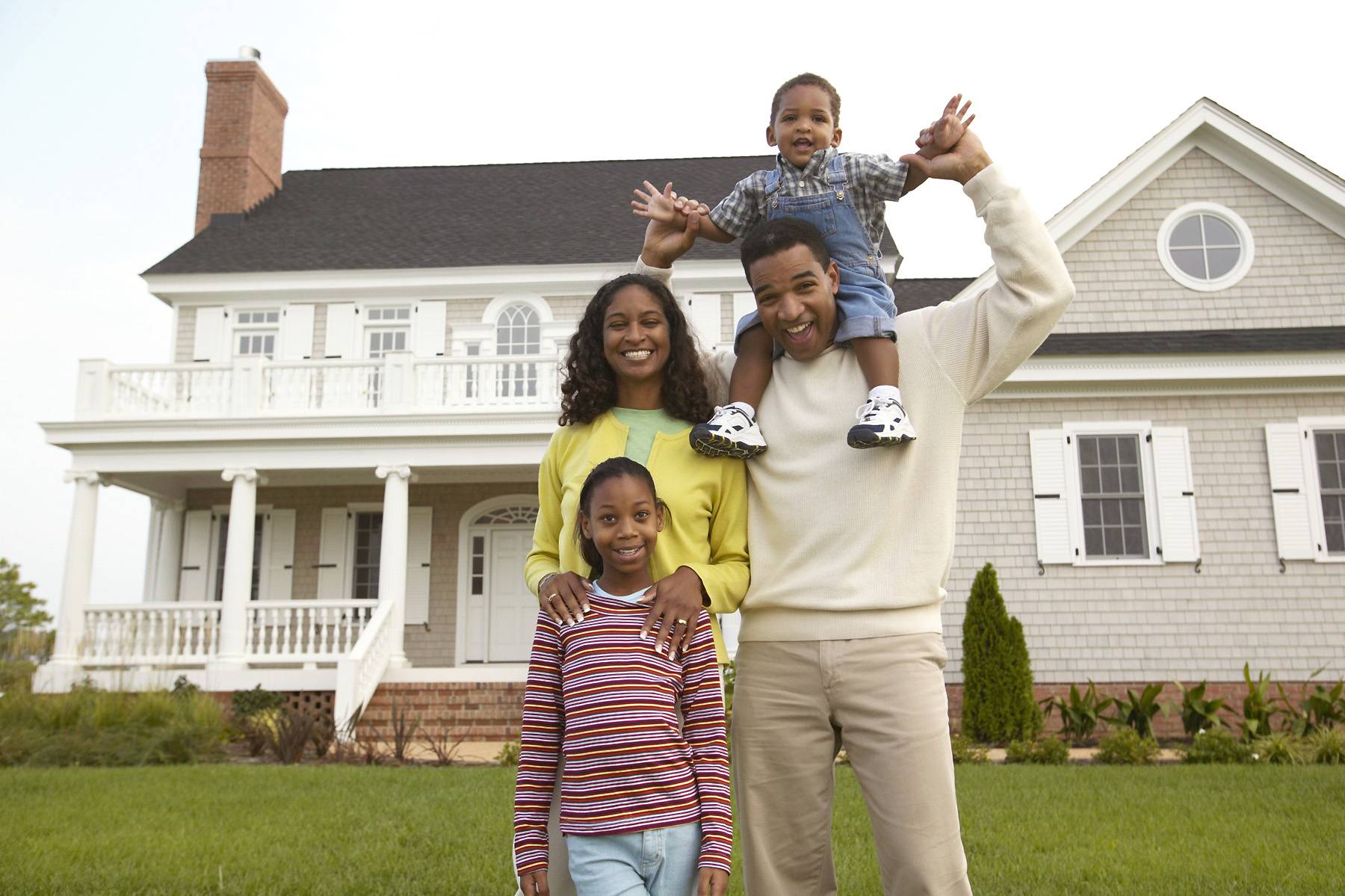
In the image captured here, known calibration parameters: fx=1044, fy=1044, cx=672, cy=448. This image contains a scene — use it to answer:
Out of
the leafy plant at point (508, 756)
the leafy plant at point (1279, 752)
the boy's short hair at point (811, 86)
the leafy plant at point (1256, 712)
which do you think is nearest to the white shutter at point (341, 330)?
the leafy plant at point (508, 756)

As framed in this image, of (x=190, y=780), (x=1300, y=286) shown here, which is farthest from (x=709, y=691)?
(x=1300, y=286)

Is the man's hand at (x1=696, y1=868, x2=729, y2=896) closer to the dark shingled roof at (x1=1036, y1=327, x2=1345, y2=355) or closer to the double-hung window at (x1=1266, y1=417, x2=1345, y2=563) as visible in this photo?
the dark shingled roof at (x1=1036, y1=327, x2=1345, y2=355)

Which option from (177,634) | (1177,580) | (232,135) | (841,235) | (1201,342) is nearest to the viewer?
(841,235)

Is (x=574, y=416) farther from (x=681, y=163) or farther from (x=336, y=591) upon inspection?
(x=681, y=163)

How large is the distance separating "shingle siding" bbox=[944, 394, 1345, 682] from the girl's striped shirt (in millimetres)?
9858

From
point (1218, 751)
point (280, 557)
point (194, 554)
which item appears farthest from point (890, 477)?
point (194, 554)

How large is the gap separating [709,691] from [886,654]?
41 centimetres

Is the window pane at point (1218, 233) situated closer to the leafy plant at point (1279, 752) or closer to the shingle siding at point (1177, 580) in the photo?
the shingle siding at point (1177, 580)

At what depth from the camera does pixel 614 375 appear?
2.81 meters

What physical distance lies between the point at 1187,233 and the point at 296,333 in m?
12.5

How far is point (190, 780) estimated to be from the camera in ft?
25.8

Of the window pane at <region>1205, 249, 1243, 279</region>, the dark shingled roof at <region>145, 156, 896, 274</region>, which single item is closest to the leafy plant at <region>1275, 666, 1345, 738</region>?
the window pane at <region>1205, 249, 1243, 279</region>

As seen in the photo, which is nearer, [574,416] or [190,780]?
[574,416]

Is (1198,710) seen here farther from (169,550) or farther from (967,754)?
(169,550)
